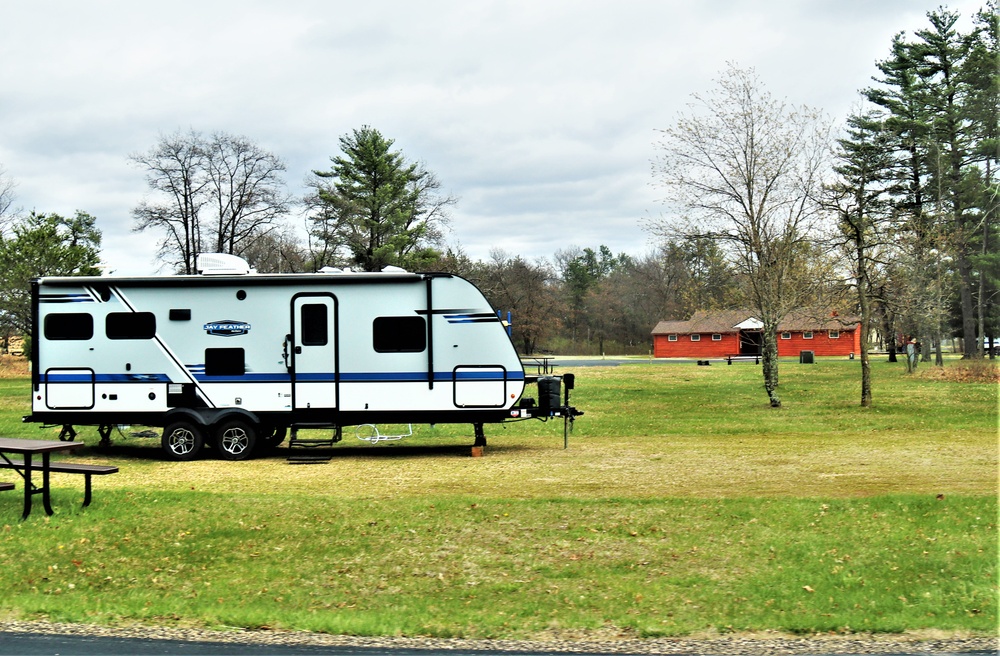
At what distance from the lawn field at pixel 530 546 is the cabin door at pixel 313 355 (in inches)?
60.2

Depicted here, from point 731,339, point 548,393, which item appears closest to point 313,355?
point 548,393

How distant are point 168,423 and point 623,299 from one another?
88489 mm

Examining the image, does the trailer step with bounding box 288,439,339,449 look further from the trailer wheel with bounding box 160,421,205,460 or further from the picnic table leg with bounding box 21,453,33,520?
the picnic table leg with bounding box 21,453,33,520

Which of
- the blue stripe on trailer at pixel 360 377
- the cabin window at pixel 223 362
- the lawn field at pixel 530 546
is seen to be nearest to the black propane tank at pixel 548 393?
the blue stripe on trailer at pixel 360 377

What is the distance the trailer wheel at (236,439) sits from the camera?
1480cm

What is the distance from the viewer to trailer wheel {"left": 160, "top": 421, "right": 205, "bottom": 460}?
14805 mm

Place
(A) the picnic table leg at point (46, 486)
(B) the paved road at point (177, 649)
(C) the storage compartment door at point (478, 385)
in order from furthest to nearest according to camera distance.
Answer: (C) the storage compartment door at point (478, 385)
(A) the picnic table leg at point (46, 486)
(B) the paved road at point (177, 649)

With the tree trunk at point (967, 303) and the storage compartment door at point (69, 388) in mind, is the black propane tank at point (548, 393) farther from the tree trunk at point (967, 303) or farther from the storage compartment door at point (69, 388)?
the tree trunk at point (967, 303)

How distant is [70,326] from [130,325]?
1.04m

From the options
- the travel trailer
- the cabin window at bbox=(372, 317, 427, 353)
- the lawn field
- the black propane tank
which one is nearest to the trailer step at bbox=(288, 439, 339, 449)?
the travel trailer

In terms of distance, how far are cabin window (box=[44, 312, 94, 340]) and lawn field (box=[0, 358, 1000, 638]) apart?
2.62 metres

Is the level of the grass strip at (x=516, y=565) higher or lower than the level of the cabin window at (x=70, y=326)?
lower

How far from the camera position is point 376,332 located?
14789 millimetres

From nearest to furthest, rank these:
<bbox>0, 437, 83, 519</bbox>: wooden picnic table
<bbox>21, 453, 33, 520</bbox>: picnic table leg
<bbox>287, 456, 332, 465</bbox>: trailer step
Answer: <bbox>0, 437, 83, 519</bbox>: wooden picnic table < <bbox>21, 453, 33, 520</bbox>: picnic table leg < <bbox>287, 456, 332, 465</bbox>: trailer step
